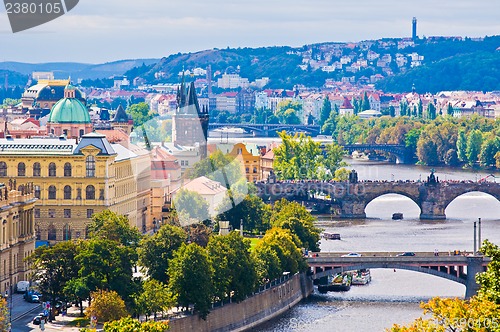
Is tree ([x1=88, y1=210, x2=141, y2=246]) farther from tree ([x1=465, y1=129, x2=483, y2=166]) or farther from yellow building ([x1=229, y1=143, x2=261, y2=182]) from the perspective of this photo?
tree ([x1=465, y1=129, x2=483, y2=166])

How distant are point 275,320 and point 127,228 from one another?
6.03m

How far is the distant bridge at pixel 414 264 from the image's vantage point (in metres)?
63.5

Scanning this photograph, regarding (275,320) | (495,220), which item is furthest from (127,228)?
(495,220)

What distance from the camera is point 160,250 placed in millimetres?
55750

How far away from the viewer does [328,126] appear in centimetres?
18588

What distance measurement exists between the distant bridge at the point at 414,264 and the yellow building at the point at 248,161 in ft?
125

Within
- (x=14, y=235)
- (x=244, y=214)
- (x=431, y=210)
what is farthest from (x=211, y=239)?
(x=431, y=210)

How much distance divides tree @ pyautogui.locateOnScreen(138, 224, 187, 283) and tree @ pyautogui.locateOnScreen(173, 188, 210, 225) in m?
11.8

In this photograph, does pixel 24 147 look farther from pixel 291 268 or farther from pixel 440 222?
pixel 440 222

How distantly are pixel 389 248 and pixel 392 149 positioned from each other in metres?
68.6

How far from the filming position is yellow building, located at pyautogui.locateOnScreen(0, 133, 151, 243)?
6538 centimetres

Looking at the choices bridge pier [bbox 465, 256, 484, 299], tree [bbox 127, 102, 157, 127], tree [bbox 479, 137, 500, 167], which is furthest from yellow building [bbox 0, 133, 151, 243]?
tree [bbox 127, 102, 157, 127]

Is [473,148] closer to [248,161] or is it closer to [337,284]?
[248,161]

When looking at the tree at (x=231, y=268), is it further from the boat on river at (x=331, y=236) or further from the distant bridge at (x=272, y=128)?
the distant bridge at (x=272, y=128)
